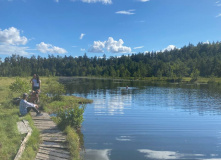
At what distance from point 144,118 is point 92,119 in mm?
5363

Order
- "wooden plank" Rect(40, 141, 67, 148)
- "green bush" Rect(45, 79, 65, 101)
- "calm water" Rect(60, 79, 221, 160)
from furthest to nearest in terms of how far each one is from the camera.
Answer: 1. "green bush" Rect(45, 79, 65, 101)
2. "calm water" Rect(60, 79, 221, 160)
3. "wooden plank" Rect(40, 141, 67, 148)

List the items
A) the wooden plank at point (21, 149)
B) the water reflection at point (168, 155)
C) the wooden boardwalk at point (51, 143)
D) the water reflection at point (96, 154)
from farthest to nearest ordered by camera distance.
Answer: the water reflection at point (168, 155) < the water reflection at point (96, 154) < the wooden boardwalk at point (51, 143) < the wooden plank at point (21, 149)

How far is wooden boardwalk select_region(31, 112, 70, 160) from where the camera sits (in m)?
9.23

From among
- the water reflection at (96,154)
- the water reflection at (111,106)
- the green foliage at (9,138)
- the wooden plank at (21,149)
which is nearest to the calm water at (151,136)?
the water reflection at (96,154)

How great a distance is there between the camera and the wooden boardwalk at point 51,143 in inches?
363

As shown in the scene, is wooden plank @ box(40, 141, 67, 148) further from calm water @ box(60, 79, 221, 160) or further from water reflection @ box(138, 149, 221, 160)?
water reflection @ box(138, 149, 221, 160)

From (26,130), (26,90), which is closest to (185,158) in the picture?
(26,130)

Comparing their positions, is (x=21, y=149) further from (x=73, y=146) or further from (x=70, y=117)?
(x=70, y=117)

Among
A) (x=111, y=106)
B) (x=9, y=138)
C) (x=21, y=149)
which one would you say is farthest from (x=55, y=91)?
(x=21, y=149)

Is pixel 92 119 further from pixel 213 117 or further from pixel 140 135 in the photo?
pixel 213 117

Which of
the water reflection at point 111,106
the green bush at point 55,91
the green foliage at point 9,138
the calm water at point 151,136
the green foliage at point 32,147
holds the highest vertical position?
the green bush at point 55,91

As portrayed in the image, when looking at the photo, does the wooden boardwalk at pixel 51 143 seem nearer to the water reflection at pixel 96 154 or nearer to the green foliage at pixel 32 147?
the green foliage at pixel 32 147

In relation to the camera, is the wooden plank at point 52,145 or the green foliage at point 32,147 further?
the wooden plank at point 52,145

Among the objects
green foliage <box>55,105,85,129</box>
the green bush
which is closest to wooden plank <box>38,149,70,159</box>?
green foliage <box>55,105,85,129</box>
